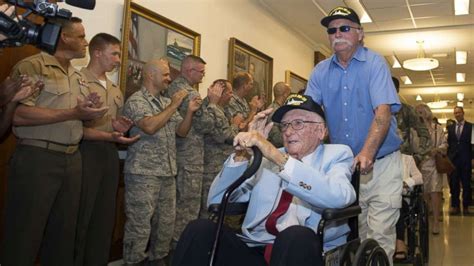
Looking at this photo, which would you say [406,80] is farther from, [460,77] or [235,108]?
[235,108]

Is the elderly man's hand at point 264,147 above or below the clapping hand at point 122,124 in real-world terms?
below

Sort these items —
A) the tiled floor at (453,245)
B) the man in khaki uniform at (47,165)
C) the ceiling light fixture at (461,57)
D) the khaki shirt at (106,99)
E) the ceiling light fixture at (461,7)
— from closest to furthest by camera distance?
the man in khaki uniform at (47,165)
the khaki shirt at (106,99)
the tiled floor at (453,245)
the ceiling light fixture at (461,7)
the ceiling light fixture at (461,57)

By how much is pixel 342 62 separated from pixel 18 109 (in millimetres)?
1719

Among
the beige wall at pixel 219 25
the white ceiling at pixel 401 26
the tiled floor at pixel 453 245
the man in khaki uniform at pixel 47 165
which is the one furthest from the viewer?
the white ceiling at pixel 401 26

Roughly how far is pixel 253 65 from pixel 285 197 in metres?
4.22

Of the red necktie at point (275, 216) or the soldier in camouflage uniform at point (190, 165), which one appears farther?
the soldier in camouflage uniform at point (190, 165)

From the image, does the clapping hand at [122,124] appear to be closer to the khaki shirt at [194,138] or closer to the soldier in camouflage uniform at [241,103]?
the khaki shirt at [194,138]

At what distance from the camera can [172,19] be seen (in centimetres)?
440

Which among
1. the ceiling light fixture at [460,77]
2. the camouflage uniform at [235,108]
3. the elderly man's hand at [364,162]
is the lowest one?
Answer: the elderly man's hand at [364,162]

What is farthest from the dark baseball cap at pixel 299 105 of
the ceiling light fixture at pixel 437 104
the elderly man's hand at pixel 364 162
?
the ceiling light fixture at pixel 437 104

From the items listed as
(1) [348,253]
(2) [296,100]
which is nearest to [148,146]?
(2) [296,100]

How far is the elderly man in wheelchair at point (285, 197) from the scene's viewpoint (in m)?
1.61

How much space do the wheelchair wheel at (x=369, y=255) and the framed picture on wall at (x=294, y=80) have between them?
206 inches

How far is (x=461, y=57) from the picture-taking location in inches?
364
